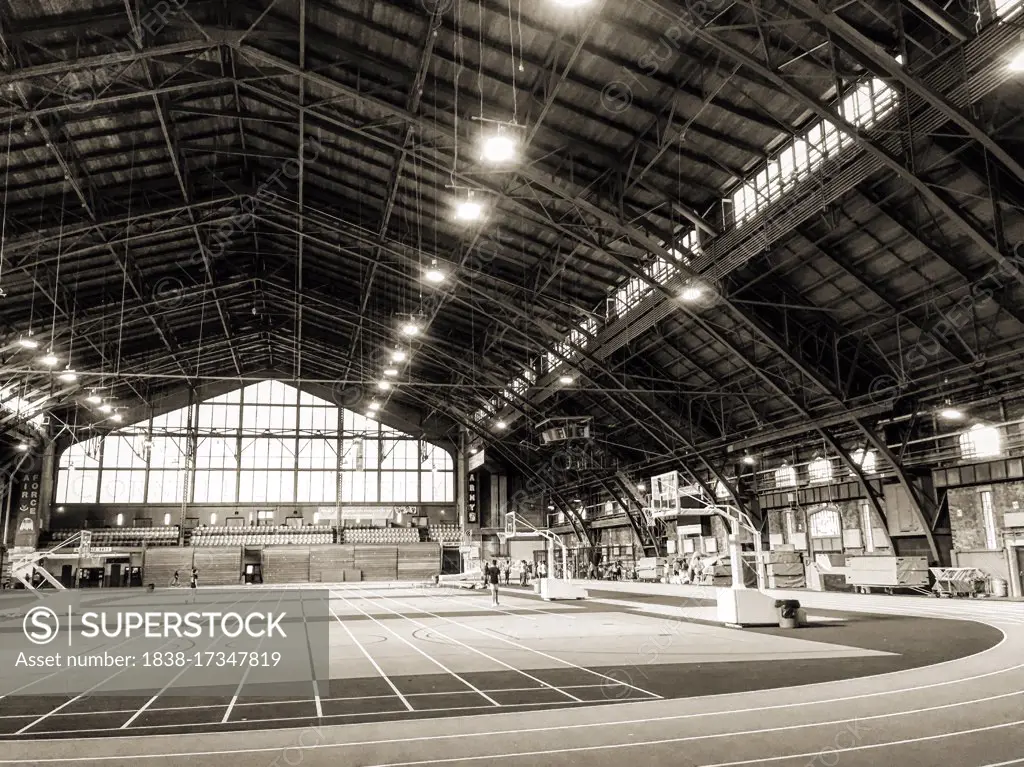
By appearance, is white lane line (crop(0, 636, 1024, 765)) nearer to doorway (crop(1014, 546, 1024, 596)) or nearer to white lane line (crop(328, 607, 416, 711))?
white lane line (crop(328, 607, 416, 711))

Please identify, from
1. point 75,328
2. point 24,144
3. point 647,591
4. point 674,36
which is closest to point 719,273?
point 674,36

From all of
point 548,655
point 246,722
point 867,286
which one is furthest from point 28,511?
point 867,286

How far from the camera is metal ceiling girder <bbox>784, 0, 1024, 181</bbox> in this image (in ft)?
42.8

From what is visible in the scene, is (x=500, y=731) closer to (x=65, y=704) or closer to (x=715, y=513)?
(x=65, y=704)

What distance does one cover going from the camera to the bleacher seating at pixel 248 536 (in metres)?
48.4

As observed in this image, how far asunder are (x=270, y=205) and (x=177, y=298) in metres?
8.89

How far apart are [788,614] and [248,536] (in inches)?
1625

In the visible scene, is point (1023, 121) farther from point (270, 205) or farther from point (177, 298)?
point (177, 298)

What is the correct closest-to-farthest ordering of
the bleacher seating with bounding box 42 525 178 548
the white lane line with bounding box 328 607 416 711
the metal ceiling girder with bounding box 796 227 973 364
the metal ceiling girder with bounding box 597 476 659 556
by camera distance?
the white lane line with bounding box 328 607 416 711 < the metal ceiling girder with bounding box 796 227 973 364 < the metal ceiling girder with bounding box 597 476 659 556 < the bleacher seating with bounding box 42 525 178 548

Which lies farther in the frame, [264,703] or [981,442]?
[981,442]

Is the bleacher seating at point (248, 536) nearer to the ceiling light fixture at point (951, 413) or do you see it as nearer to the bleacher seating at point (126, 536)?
the bleacher seating at point (126, 536)

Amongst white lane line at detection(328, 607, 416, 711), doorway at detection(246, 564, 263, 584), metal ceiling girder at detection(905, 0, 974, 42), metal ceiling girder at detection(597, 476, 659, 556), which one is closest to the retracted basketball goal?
white lane line at detection(328, 607, 416, 711)

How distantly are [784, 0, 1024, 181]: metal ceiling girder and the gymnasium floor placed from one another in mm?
9240

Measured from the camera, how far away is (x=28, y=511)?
46.8 m
